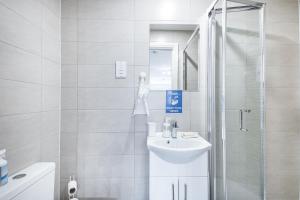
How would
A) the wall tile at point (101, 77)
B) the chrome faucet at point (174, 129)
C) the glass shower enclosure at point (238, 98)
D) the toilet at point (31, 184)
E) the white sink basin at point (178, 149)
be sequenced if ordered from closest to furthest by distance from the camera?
the toilet at point (31, 184) < the white sink basin at point (178, 149) < the glass shower enclosure at point (238, 98) < the chrome faucet at point (174, 129) < the wall tile at point (101, 77)

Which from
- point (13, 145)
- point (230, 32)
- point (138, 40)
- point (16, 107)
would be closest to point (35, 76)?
point (16, 107)

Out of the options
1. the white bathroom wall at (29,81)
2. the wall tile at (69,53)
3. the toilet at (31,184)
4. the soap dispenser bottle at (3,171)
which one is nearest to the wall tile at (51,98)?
the white bathroom wall at (29,81)

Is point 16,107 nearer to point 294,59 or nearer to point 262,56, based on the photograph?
point 262,56

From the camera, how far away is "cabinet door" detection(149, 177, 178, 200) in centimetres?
133

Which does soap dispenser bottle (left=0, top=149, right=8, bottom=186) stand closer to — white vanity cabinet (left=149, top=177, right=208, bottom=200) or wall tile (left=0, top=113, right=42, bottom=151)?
wall tile (left=0, top=113, right=42, bottom=151)

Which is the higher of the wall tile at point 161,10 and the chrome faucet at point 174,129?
the wall tile at point 161,10

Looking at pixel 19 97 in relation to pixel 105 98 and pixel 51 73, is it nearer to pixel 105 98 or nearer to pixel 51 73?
pixel 51 73

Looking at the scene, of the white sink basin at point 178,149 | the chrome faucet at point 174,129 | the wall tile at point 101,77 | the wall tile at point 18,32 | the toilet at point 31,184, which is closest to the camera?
the toilet at point 31,184

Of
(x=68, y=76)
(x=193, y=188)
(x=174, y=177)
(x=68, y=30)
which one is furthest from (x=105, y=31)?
(x=193, y=188)

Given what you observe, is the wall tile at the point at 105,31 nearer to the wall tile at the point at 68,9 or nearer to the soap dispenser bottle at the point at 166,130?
the wall tile at the point at 68,9

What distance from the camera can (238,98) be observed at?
139 cm

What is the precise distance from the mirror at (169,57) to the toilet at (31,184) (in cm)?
110

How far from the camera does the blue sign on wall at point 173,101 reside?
1.67 meters

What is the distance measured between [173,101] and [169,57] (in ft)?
1.45
